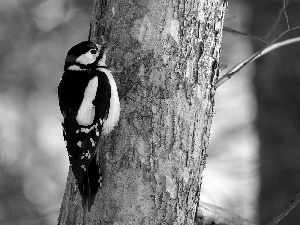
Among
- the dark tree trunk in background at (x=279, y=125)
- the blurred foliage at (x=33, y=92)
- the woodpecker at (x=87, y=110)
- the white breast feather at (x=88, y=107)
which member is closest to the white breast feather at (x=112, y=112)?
the woodpecker at (x=87, y=110)

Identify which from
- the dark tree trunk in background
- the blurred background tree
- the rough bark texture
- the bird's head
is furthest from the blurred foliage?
the rough bark texture

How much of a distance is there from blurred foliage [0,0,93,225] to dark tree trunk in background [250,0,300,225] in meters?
3.34

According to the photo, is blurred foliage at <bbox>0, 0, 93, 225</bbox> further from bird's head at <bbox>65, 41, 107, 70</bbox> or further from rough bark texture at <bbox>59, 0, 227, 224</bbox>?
rough bark texture at <bbox>59, 0, 227, 224</bbox>

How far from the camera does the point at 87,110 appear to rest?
3.40 meters

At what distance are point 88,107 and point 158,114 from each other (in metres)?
0.46

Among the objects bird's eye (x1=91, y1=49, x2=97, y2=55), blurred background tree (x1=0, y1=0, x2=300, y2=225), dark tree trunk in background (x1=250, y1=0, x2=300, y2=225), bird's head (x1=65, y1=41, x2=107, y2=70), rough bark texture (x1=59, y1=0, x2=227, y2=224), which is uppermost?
blurred background tree (x1=0, y1=0, x2=300, y2=225)

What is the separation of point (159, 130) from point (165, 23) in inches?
22.4

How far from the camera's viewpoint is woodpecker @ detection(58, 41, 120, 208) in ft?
10.5

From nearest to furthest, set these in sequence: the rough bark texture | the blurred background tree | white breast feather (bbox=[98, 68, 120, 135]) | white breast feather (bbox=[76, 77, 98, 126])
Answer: the rough bark texture < white breast feather (bbox=[98, 68, 120, 135]) < white breast feather (bbox=[76, 77, 98, 126]) < the blurred background tree

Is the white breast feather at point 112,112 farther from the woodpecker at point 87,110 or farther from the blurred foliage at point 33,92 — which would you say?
the blurred foliage at point 33,92

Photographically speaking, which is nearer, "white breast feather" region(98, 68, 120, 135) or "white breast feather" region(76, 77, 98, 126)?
"white breast feather" region(98, 68, 120, 135)

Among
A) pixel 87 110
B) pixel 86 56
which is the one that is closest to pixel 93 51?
pixel 86 56

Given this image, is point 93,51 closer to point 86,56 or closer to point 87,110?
point 86,56

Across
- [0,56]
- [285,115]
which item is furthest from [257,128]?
[0,56]
